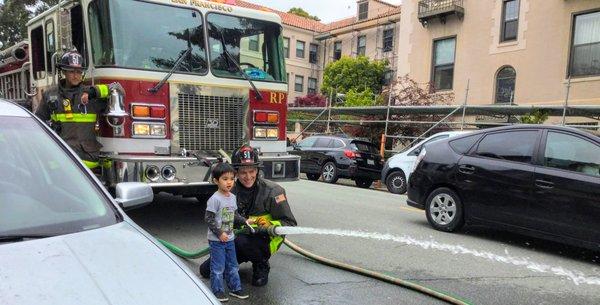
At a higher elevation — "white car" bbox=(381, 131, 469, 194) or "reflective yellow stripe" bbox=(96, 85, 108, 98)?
"reflective yellow stripe" bbox=(96, 85, 108, 98)

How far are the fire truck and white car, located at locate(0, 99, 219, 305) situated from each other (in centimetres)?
270

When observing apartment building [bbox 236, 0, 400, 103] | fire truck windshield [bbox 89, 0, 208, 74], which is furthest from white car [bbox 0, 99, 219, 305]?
apartment building [bbox 236, 0, 400, 103]

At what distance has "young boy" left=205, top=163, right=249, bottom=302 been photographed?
4.09 metres

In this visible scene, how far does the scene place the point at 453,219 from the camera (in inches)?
274

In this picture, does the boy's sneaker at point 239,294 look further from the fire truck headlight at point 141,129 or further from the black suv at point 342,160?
the black suv at point 342,160

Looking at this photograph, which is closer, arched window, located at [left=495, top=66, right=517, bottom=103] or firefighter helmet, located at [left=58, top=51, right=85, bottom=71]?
firefighter helmet, located at [left=58, top=51, right=85, bottom=71]

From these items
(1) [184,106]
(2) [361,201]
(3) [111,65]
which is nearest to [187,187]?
(1) [184,106]

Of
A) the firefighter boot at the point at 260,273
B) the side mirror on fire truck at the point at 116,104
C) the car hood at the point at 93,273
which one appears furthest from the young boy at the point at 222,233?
the side mirror on fire truck at the point at 116,104

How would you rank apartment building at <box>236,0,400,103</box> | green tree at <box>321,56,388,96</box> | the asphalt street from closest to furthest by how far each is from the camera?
the asphalt street, green tree at <box>321,56,388,96</box>, apartment building at <box>236,0,400,103</box>

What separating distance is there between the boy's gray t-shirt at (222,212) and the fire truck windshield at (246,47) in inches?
110

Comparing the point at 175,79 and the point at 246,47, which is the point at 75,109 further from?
the point at 246,47

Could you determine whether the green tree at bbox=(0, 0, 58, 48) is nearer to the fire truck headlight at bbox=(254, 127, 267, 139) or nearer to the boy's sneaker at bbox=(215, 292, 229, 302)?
the fire truck headlight at bbox=(254, 127, 267, 139)

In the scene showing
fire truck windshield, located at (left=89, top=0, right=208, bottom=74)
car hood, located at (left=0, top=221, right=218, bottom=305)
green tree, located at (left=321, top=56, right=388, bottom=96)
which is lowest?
car hood, located at (left=0, top=221, right=218, bottom=305)

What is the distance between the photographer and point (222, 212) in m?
4.12
